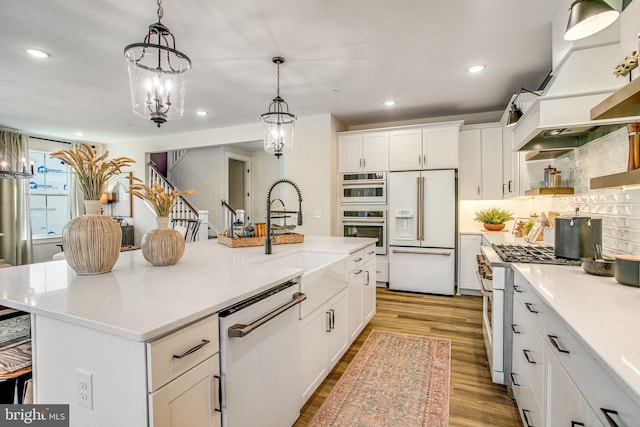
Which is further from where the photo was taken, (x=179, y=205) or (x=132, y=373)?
(x=179, y=205)

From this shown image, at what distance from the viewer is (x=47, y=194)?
20.2 feet

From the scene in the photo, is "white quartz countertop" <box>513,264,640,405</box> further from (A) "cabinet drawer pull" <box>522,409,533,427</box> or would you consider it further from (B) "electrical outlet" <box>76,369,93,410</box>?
(B) "electrical outlet" <box>76,369,93,410</box>

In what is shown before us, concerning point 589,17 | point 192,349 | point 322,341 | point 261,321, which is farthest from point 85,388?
point 589,17

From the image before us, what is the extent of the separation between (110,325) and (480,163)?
461cm

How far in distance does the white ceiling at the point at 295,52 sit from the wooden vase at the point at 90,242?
5.31ft

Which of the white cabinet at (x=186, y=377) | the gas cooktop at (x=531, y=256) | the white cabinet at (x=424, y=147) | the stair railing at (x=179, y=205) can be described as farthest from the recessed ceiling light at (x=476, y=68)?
the stair railing at (x=179, y=205)

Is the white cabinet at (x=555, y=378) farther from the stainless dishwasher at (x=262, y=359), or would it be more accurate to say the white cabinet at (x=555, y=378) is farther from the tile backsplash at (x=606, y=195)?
the stainless dishwasher at (x=262, y=359)

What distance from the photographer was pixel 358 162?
483 cm

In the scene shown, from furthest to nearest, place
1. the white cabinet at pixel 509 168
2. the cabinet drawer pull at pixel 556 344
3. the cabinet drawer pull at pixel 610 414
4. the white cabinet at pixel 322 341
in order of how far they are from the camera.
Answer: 1. the white cabinet at pixel 509 168
2. the white cabinet at pixel 322 341
3. the cabinet drawer pull at pixel 556 344
4. the cabinet drawer pull at pixel 610 414

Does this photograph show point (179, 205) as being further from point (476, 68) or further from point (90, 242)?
point (476, 68)

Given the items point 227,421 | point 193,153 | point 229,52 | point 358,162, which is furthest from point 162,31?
point 193,153

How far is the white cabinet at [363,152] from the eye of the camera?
15.3 ft

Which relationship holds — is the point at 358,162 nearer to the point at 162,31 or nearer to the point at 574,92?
the point at 574,92

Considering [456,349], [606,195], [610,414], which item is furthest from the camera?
[456,349]
